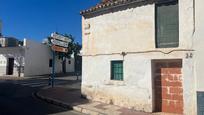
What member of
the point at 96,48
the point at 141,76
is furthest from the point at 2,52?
the point at 141,76

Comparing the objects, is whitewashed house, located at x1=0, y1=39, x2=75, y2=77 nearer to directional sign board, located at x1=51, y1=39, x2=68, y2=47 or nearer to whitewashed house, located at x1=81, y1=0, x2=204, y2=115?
directional sign board, located at x1=51, y1=39, x2=68, y2=47

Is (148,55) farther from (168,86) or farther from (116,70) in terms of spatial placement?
(116,70)

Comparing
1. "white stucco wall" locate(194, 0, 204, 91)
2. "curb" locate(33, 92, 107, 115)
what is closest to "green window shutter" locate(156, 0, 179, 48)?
"white stucco wall" locate(194, 0, 204, 91)

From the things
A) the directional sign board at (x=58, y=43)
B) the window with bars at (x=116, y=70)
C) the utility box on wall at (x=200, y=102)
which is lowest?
the utility box on wall at (x=200, y=102)

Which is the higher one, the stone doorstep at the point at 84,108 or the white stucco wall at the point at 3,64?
the white stucco wall at the point at 3,64

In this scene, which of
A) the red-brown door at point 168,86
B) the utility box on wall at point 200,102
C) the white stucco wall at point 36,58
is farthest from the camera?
the white stucco wall at point 36,58

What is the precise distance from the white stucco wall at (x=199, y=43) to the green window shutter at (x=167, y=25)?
92 centimetres

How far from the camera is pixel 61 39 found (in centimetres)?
1558

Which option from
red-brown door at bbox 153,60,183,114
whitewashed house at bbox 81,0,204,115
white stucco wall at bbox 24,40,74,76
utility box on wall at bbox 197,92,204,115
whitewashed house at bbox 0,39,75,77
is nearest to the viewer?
utility box on wall at bbox 197,92,204,115

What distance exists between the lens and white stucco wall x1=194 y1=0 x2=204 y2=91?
311 inches

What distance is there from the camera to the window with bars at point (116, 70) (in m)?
10.7

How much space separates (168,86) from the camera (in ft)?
30.5

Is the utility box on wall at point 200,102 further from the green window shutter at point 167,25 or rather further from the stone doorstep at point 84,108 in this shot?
the stone doorstep at point 84,108

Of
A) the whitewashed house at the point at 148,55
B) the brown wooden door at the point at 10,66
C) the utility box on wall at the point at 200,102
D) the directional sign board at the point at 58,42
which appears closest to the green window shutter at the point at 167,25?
the whitewashed house at the point at 148,55
